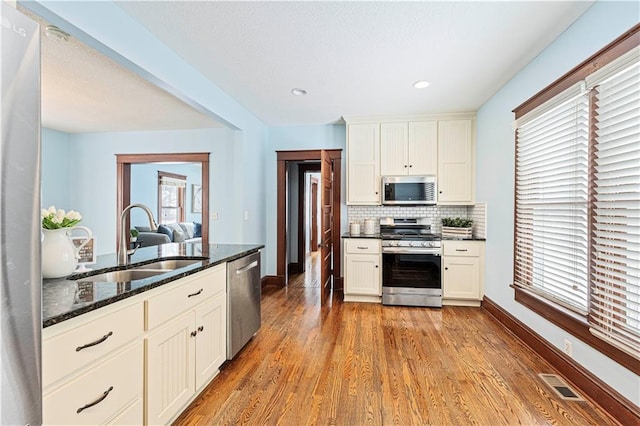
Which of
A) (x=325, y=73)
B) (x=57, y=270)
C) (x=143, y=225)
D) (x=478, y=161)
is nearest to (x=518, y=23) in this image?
(x=325, y=73)

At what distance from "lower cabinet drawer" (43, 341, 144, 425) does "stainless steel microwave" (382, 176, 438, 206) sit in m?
3.40

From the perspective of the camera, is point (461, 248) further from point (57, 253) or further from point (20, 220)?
point (20, 220)

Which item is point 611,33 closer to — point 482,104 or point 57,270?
point 482,104

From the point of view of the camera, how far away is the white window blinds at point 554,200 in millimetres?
2049

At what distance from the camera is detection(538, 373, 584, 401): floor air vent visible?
1.94 meters

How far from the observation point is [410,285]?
388cm

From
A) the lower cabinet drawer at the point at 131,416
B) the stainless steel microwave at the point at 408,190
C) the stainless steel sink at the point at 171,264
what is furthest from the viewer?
the stainless steel microwave at the point at 408,190

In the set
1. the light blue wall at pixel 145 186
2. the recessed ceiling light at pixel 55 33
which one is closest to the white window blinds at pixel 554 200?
the recessed ceiling light at pixel 55 33

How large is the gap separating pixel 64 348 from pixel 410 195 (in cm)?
380

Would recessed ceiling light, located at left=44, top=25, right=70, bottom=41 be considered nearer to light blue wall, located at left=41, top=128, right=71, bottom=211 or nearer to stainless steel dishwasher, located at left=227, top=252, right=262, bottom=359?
stainless steel dishwasher, located at left=227, top=252, right=262, bottom=359

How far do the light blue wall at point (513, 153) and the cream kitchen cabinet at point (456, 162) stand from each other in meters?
0.14

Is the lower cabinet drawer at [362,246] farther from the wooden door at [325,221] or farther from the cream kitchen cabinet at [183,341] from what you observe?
the cream kitchen cabinet at [183,341]

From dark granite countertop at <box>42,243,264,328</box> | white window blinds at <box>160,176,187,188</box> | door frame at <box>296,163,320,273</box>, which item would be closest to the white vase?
dark granite countertop at <box>42,243,264,328</box>

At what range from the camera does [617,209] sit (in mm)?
1727
